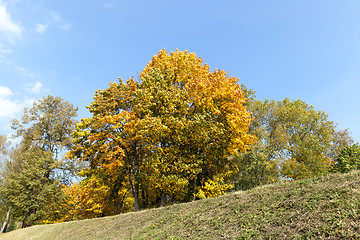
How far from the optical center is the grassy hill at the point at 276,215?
4730 millimetres

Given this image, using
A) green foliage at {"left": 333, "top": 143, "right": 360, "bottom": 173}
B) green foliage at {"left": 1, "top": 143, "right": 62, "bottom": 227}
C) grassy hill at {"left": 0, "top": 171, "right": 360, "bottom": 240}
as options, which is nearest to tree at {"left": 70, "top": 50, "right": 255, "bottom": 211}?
green foliage at {"left": 333, "top": 143, "right": 360, "bottom": 173}

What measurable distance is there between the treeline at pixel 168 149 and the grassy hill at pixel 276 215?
20.8ft

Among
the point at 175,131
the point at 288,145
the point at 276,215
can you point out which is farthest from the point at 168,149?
the point at 288,145

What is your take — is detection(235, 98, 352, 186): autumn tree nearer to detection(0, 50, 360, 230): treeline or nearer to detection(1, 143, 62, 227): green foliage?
detection(0, 50, 360, 230): treeline

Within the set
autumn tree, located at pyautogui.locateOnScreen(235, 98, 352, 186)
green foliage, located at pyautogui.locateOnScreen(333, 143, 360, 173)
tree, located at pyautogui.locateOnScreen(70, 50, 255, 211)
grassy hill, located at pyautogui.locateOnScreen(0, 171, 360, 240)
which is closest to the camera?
grassy hill, located at pyautogui.locateOnScreen(0, 171, 360, 240)

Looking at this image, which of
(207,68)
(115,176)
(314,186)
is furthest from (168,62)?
(314,186)

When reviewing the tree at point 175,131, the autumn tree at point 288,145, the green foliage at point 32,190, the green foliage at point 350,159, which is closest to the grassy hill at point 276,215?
the tree at point 175,131

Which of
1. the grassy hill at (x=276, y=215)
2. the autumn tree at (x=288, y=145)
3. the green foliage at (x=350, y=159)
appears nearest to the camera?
the grassy hill at (x=276, y=215)

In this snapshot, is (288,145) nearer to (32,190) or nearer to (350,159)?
(350,159)

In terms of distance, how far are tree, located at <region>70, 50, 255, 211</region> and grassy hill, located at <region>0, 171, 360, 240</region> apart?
6.21 m

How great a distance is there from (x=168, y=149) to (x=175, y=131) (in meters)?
1.33

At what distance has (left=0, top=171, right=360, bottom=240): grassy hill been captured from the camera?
4730 millimetres

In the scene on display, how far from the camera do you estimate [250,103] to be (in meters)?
29.8

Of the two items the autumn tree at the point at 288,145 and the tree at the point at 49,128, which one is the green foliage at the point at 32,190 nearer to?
the tree at the point at 49,128
